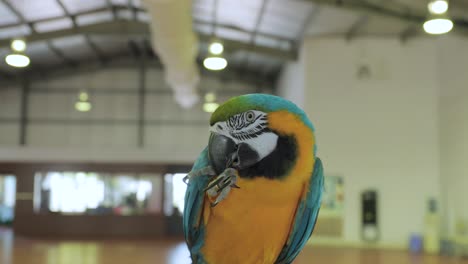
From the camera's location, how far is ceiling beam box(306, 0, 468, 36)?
35.9 feet

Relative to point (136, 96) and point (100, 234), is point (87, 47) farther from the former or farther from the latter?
point (100, 234)

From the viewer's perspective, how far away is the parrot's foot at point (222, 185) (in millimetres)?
838


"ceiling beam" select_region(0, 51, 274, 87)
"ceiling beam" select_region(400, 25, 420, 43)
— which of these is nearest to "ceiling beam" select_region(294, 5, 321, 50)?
"ceiling beam" select_region(400, 25, 420, 43)

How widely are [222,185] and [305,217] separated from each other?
24 cm

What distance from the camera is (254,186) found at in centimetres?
88

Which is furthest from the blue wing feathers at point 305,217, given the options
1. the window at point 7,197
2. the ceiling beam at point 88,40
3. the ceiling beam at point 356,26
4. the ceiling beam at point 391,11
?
the window at point 7,197

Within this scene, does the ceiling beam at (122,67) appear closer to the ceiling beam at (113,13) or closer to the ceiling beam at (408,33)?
the ceiling beam at (113,13)

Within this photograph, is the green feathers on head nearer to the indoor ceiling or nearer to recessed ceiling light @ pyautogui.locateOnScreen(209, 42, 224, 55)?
recessed ceiling light @ pyautogui.locateOnScreen(209, 42, 224, 55)

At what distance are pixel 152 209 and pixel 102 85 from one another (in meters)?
5.59

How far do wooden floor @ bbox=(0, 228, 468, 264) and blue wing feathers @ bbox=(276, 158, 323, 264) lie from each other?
8.88m

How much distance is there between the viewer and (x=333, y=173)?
44.2 ft

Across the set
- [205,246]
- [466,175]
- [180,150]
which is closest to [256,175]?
[205,246]

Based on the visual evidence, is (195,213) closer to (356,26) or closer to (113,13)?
(356,26)

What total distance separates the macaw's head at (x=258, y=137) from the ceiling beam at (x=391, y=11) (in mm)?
10633
